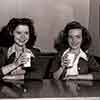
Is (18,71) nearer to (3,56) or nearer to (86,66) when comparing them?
(3,56)

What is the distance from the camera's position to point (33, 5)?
1199 millimetres

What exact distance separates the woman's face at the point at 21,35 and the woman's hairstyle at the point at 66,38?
0.17 m

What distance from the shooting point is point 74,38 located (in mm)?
1118

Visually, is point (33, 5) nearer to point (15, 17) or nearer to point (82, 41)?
point (15, 17)

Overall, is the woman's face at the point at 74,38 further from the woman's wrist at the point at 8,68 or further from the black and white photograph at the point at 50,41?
the woman's wrist at the point at 8,68

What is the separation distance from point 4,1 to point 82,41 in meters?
0.43

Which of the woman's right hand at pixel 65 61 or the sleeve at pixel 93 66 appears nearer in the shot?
the woman's right hand at pixel 65 61

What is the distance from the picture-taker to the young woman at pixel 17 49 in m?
1.07

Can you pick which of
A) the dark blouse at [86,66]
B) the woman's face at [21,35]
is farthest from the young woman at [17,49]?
the dark blouse at [86,66]

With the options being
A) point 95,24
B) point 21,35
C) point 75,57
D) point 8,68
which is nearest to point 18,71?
point 8,68

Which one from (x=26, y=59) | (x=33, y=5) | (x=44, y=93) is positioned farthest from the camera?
(x=33, y=5)

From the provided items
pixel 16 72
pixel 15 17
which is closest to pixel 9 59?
pixel 16 72

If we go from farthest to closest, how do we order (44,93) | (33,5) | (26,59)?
(33,5) < (26,59) < (44,93)

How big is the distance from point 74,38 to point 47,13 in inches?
8.1
